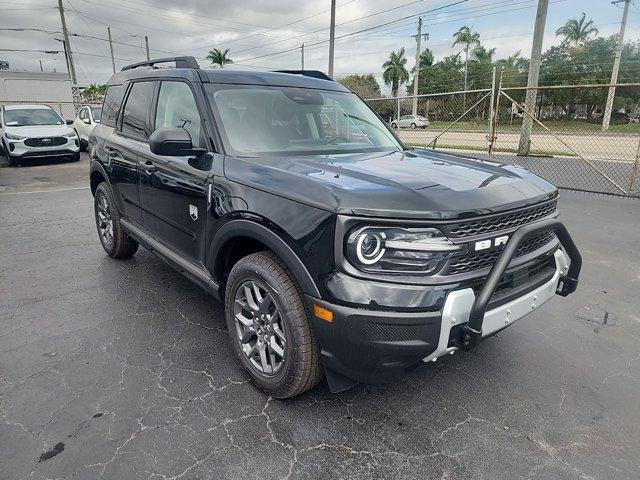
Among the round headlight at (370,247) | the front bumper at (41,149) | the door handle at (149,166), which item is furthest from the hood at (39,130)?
the round headlight at (370,247)

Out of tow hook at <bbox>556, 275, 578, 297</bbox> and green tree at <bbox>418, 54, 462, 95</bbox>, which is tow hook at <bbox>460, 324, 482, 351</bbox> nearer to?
tow hook at <bbox>556, 275, 578, 297</bbox>

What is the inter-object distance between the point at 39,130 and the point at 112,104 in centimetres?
1059

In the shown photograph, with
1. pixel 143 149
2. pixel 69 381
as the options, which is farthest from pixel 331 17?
pixel 69 381

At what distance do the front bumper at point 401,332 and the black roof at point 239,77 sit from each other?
189cm

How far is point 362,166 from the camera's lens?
2.72m

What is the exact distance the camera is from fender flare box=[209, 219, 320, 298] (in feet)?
7.25

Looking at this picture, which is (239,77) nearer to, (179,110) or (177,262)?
(179,110)

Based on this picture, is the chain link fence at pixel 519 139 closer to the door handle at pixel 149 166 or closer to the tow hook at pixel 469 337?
the door handle at pixel 149 166

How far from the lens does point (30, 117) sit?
543 inches

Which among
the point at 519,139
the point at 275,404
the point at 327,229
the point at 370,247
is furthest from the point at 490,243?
the point at 519,139

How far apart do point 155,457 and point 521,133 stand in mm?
13038

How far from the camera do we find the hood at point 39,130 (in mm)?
12859

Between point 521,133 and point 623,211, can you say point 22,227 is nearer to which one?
point 623,211

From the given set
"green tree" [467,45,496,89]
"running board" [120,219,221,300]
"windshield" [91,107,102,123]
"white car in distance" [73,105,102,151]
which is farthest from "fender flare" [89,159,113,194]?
"green tree" [467,45,496,89]
